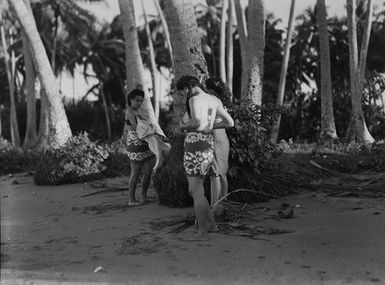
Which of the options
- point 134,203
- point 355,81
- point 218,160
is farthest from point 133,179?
point 355,81

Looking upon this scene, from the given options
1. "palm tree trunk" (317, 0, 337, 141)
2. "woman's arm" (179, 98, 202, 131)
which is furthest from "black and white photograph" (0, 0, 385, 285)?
"palm tree trunk" (317, 0, 337, 141)

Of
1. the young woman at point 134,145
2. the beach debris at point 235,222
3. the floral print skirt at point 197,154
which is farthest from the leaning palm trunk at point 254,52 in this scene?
the floral print skirt at point 197,154

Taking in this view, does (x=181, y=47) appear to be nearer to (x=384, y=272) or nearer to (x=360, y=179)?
(x=360, y=179)

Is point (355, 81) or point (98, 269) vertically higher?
point (355, 81)

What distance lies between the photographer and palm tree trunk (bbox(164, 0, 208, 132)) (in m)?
8.35

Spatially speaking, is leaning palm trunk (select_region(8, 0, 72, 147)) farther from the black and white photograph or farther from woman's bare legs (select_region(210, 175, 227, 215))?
woman's bare legs (select_region(210, 175, 227, 215))

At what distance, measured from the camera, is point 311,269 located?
438cm

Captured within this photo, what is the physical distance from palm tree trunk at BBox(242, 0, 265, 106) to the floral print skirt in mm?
7767

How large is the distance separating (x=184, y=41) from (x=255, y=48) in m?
5.78

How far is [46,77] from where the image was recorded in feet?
47.8

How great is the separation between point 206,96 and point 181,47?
2.90 metres

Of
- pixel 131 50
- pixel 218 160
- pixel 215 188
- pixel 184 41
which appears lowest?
pixel 215 188

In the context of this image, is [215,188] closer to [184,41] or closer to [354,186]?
[354,186]

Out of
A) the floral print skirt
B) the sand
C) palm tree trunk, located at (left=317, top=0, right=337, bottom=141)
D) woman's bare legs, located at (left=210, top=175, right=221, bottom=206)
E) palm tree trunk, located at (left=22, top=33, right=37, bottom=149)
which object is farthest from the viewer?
palm tree trunk, located at (left=22, top=33, right=37, bottom=149)
